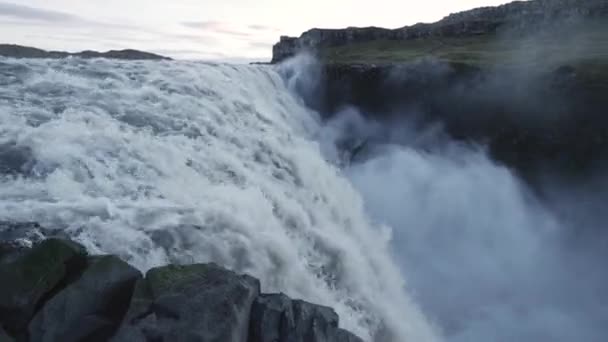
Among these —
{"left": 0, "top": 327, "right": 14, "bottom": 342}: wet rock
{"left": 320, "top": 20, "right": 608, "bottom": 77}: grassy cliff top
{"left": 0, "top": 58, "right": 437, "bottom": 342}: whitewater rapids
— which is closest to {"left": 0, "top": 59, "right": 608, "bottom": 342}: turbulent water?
{"left": 0, "top": 58, "right": 437, "bottom": 342}: whitewater rapids

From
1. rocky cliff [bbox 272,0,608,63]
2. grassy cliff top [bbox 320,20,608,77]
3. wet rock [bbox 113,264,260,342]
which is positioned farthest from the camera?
rocky cliff [bbox 272,0,608,63]

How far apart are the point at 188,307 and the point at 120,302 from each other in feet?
5.05

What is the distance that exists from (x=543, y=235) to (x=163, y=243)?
26746 millimetres

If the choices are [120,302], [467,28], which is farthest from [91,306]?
[467,28]

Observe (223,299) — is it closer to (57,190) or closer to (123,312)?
(123,312)

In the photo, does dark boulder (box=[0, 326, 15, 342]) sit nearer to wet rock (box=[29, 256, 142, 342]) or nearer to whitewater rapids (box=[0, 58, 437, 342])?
wet rock (box=[29, 256, 142, 342])

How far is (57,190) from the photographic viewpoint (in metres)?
14.6

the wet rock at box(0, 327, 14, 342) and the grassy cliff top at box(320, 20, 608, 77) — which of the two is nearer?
the wet rock at box(0, 327, 14, 342)

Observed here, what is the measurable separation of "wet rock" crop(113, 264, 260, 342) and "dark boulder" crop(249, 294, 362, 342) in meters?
0.31

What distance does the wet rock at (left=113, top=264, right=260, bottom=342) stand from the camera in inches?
399

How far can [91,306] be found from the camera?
10.5 metres

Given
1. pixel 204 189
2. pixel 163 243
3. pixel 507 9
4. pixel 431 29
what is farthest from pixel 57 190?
pixel 507 9

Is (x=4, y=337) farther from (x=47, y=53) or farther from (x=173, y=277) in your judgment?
(x=47, y=53)

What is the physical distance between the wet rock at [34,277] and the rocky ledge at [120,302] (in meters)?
0.02
